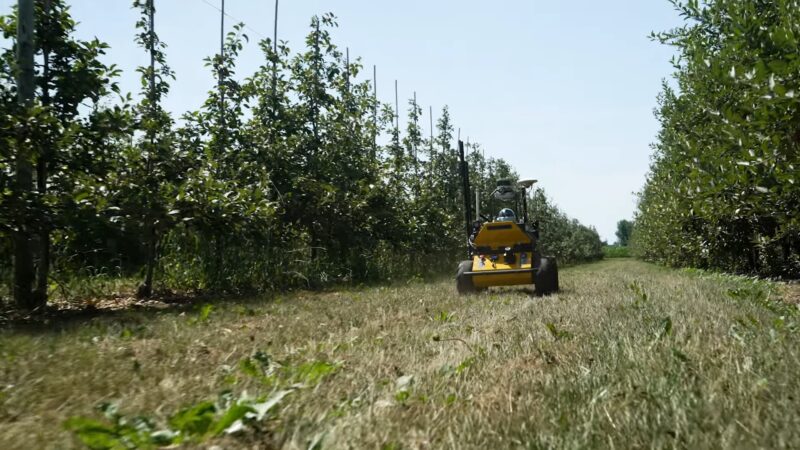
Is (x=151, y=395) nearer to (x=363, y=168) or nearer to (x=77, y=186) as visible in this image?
(x=77, y=186)

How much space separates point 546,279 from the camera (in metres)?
8.37

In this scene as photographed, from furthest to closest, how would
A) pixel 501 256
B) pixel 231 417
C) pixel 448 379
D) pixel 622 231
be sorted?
pixel 622 231 < pixel 501 256 < pixel 448 379 < pixel 231 417

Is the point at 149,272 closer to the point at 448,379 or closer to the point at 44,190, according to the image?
the point at 44,190

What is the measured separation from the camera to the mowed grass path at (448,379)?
1963mm

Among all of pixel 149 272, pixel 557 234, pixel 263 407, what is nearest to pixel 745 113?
pixel 263 407

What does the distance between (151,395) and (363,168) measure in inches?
503

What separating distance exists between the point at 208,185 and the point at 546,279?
17.2 ft

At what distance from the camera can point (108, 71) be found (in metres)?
7.86

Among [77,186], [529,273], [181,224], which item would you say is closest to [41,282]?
[77,186]

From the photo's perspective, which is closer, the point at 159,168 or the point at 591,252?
the point at 159,168

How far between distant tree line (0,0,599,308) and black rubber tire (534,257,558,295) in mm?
4487

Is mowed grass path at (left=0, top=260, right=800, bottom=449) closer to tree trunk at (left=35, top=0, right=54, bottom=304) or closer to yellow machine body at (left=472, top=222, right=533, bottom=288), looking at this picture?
tree trunk at (left=35, top=0, right=54, bottom=304)

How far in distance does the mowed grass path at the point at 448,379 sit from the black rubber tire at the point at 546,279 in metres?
3.14

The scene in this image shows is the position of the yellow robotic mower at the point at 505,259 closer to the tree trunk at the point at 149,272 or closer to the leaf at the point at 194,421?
the tree trunk at the point at 149,272
